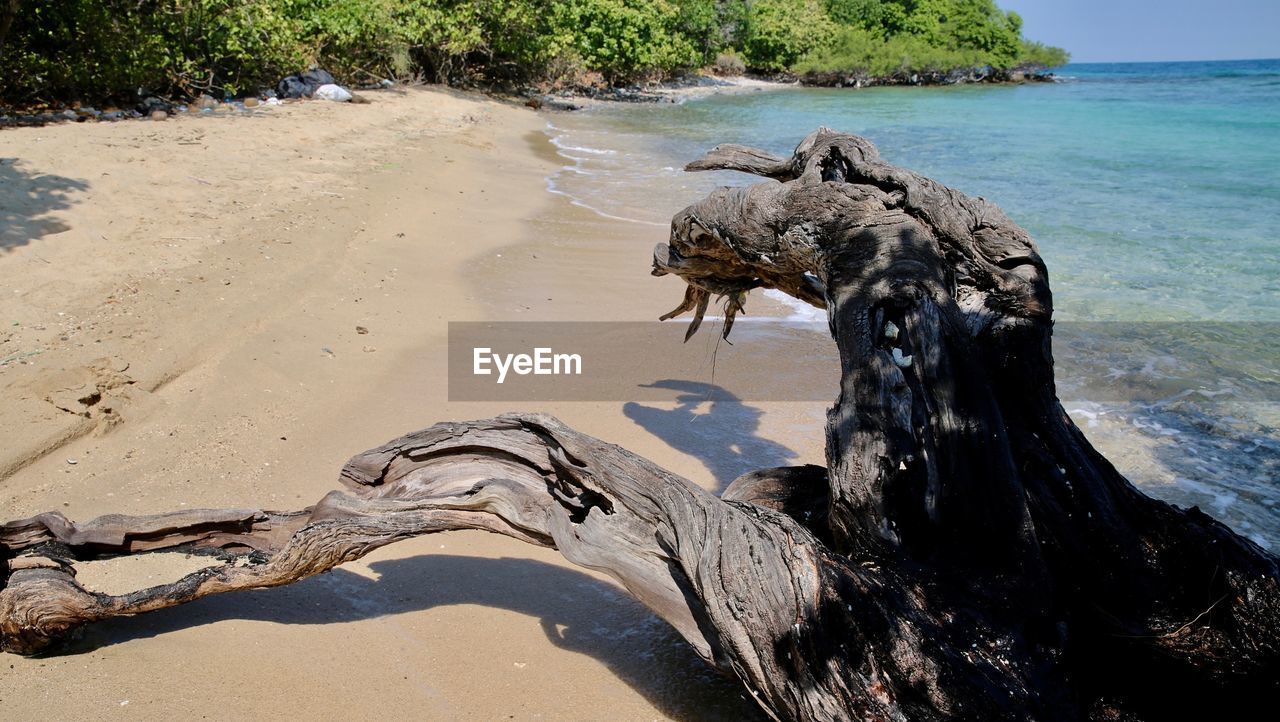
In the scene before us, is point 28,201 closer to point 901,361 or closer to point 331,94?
point 901,361

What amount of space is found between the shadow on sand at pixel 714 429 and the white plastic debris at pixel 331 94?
14.4 m

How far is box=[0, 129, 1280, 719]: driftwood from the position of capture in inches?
95.1

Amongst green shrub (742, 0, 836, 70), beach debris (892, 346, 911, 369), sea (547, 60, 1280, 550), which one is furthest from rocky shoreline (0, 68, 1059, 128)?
beach debris (892, 346, 911, 369)

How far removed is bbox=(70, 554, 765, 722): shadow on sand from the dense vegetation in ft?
17.0

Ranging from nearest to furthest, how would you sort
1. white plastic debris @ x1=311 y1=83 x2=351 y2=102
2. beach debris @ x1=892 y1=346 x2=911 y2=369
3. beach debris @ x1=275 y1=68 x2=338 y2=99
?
1. beach debris @ x1=892 y1=346 x2=911 y2=369
2. beach debris @ x1=275 y1=68 x2=338 y2=99
3. white plastic debris @ x1=311 y1=83 x2=351 y2=102

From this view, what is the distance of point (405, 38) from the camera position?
78.5 ft

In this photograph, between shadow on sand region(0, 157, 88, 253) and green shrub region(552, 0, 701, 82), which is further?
green shrub region(552, 0, 701, 82)

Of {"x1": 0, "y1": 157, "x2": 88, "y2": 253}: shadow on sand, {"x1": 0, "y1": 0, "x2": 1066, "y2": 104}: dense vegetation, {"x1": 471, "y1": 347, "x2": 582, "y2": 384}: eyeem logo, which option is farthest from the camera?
{"x1": 0, "y1": 0, "x2": 1066, "y2": 104}: dense vegetation

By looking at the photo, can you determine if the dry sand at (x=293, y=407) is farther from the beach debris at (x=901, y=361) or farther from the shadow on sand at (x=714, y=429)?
the beach debris at (x=901, y=361)

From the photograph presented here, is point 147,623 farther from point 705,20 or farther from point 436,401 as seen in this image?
point 705,20

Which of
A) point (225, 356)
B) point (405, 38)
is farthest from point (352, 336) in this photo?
point (405, 38)

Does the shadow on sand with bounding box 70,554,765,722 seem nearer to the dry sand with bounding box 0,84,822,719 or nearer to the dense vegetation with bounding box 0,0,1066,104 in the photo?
the dry sand with bounding box 0,84,822,719

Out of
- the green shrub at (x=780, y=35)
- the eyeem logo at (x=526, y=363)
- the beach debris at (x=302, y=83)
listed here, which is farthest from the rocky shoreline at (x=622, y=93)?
the eyeem logo at (x=526, y=363)

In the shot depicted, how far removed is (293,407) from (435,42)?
21963 millimetres
